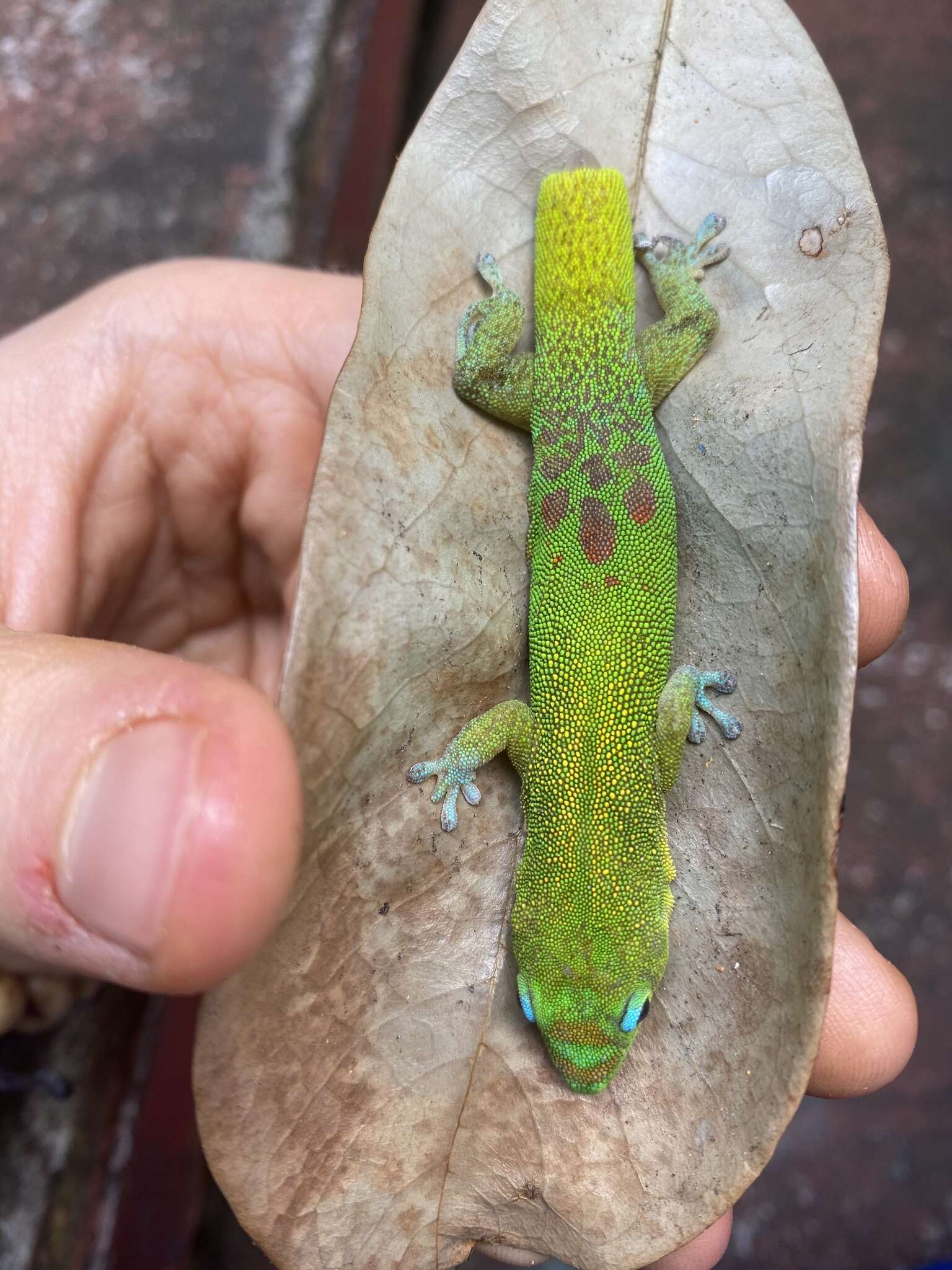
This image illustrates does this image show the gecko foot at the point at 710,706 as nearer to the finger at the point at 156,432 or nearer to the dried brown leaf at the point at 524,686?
the dried brown leaf at the point at 524,686

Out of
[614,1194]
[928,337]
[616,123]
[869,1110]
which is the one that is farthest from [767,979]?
[928,337]

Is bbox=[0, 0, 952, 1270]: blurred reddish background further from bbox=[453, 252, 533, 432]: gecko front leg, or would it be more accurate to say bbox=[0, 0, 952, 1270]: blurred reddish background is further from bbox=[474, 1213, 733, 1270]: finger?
bbox=[453, 252, 533, 432]: gecko front leg

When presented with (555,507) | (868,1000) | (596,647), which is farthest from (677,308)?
(868,1000)

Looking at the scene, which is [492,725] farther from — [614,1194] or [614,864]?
[614,1194]

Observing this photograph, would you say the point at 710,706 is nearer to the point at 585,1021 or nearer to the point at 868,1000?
the point at 585,1021

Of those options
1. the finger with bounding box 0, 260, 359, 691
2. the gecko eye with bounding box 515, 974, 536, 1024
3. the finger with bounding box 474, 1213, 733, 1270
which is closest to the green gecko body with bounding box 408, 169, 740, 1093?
the gecko eye with bounding box 515, 974, 536, 1024

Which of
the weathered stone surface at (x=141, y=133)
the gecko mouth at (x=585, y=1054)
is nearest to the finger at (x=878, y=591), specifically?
the gecko mouth at (x=585, y=1054)
